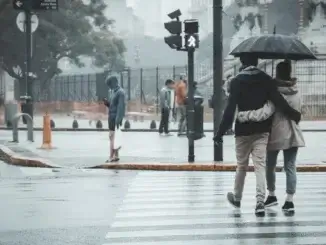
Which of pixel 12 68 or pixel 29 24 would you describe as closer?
pixel 29 24

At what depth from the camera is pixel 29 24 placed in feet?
82.0

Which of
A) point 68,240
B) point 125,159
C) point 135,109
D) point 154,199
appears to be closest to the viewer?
point 68,240

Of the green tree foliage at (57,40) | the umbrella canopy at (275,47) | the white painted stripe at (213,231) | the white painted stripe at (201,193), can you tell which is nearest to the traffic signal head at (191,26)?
the white painted stripe at (201,193)

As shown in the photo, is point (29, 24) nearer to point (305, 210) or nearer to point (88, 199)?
point (88, 199)

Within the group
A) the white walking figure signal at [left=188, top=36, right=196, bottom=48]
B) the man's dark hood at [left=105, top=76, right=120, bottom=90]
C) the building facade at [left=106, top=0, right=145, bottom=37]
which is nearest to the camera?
the white walking figure signal at [left=188, top=36, right=196, bottom=48]

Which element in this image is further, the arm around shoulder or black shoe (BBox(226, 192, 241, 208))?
black shoe (BBox(226, 192, 241, 208))

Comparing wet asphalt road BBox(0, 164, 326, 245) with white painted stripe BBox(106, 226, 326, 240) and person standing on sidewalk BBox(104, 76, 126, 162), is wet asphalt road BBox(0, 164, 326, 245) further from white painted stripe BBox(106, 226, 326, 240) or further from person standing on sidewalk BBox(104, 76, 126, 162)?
person standing on sidewalk BBox(104, 76, 126, 162)

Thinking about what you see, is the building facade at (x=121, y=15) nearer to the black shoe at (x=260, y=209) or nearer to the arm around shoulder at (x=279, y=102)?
the arm around shoulder at (x=279, y=102)

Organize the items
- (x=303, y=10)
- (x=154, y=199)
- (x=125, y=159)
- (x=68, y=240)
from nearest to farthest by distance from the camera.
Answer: (x=68, y=240) < (x=154, y=199) < (x=125, y=159) < (x=303, y=10)

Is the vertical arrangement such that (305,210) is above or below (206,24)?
below

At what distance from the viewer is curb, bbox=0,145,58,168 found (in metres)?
16.8

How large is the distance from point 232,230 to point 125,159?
8887mm

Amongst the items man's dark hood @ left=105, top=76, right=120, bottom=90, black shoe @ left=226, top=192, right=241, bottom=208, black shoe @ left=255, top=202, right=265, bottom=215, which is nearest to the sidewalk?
man's dark hood @ left=105, top=76, right=120, bottom=90

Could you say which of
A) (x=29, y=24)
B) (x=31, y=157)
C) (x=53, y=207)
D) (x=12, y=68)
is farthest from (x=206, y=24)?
(x=53, y=207)
